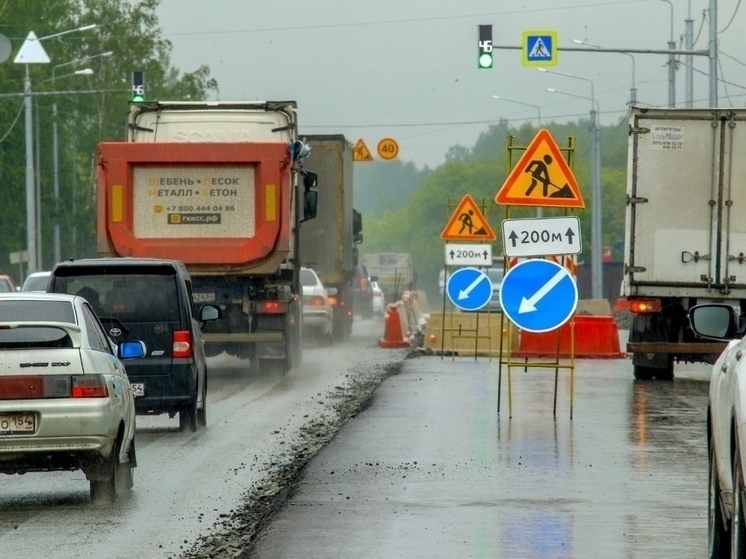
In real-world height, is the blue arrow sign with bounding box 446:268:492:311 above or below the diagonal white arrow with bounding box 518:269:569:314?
below

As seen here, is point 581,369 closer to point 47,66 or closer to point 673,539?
point 673,539

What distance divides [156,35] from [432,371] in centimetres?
6383

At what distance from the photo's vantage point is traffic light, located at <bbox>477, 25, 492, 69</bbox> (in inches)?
1245

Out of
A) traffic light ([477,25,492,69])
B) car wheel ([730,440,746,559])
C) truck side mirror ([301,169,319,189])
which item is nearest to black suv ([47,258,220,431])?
car wheel ([730,440,746,559])

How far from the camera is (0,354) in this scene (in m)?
10.7

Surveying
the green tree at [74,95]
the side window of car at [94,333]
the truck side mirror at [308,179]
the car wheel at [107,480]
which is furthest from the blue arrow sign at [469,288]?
the green tree at [74,95]

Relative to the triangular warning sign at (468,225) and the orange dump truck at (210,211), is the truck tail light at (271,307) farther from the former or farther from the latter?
the triangular warning sign at (468,225)

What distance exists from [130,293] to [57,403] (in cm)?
574

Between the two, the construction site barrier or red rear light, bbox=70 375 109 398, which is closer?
red rear light, bbox=70 375 109 398

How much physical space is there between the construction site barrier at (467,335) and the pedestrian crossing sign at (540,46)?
540 cm

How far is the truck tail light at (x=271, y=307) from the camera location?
24.7m

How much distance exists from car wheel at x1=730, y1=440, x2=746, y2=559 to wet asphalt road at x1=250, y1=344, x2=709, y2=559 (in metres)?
1.70

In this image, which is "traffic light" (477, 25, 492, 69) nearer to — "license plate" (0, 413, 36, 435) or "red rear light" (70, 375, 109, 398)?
"red rear light" (70, 375, 109, 398)

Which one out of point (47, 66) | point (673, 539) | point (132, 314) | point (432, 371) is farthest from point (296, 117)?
point (47, 66)
